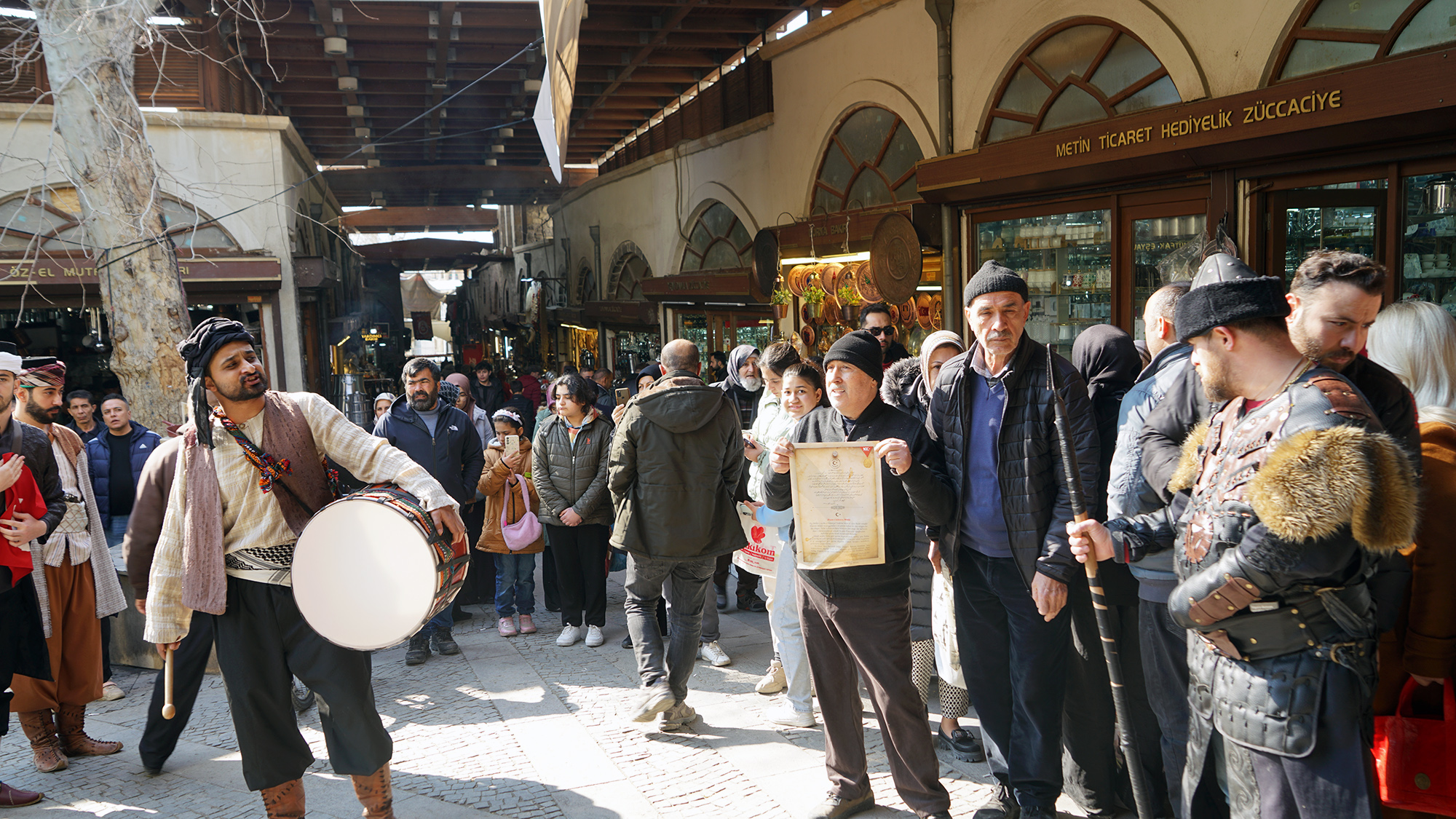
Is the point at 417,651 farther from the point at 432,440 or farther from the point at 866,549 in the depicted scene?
the point at 866,549

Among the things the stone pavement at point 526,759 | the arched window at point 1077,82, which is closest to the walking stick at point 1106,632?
the stone pavement at point 526,759

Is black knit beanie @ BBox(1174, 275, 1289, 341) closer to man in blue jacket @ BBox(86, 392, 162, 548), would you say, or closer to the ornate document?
the ornate document

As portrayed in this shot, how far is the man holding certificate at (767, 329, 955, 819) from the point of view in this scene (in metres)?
3.27

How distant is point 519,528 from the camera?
6285mm

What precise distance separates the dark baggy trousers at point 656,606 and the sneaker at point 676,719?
93 millimetres

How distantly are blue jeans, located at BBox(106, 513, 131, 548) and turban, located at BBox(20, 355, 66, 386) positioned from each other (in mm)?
1510

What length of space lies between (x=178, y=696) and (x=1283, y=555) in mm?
4530

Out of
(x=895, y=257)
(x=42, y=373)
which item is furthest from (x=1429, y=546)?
(x=895, y=257)

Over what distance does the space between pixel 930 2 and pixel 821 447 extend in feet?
22.7

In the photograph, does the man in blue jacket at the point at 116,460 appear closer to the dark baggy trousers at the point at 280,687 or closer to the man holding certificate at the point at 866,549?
the dark baggy trousers at the point at 280,687

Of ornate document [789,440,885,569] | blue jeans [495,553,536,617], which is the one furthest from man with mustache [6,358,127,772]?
ornate document [789,440,885,569]

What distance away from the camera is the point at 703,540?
4598 millimetres

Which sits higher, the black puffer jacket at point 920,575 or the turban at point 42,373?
the turban at point 42,373

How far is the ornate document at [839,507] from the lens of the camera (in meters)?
3.26
